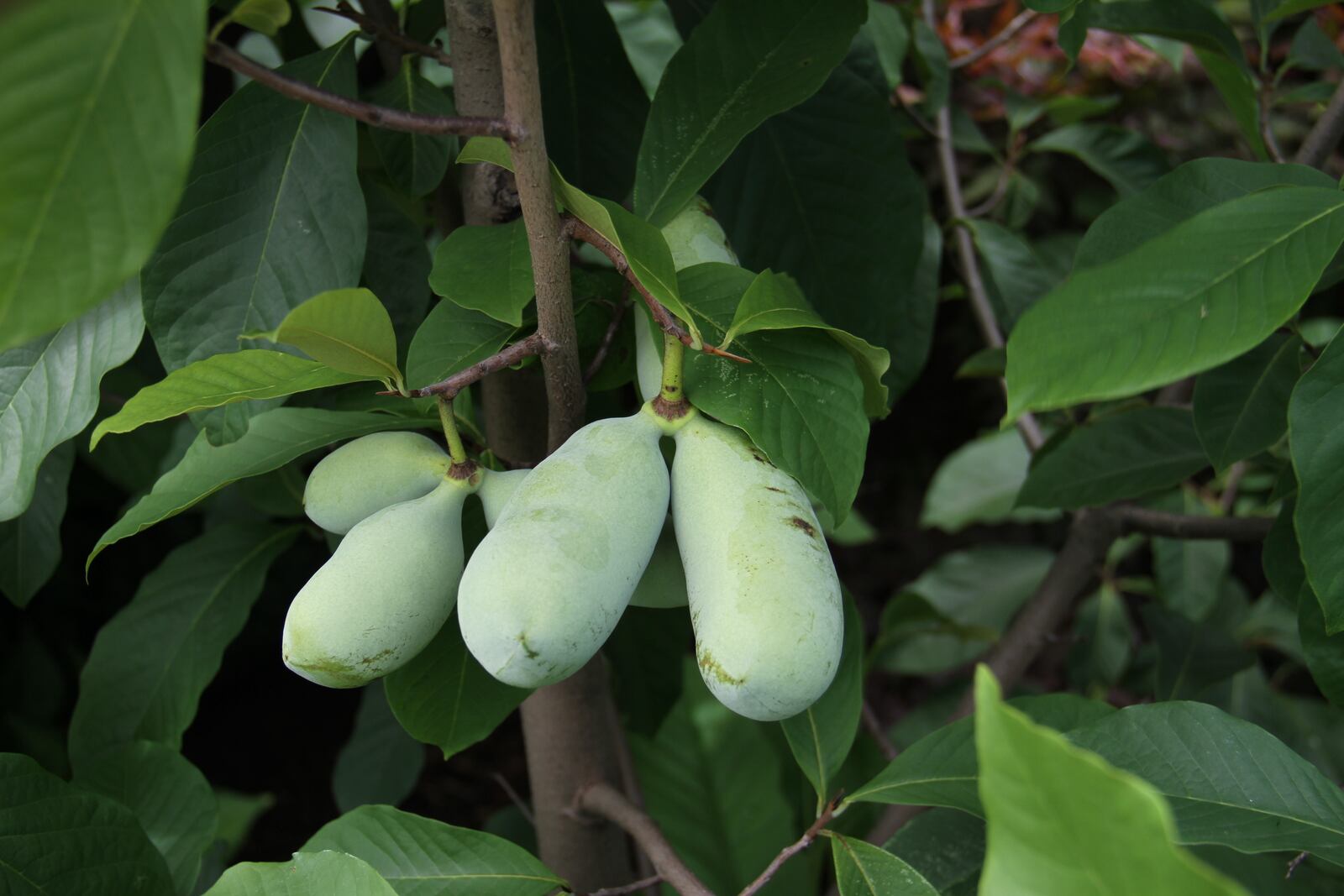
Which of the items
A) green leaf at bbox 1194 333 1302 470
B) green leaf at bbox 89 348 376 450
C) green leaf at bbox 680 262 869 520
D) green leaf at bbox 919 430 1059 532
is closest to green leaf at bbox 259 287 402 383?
green leaf at bbox 89 348 376 450

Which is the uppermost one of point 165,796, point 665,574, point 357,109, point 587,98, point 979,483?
point 357,109

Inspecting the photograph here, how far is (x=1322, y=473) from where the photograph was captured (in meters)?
0.46

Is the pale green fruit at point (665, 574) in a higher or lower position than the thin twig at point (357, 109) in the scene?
lower

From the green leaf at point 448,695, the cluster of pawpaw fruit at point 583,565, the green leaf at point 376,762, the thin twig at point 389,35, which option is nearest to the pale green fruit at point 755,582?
the cluster of pawpaw fruit at point 583,565

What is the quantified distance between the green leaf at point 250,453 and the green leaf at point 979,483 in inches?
42.7

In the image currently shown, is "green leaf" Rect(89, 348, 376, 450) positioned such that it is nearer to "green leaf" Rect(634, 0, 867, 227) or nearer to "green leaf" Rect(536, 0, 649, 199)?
"green leaf" Rect(634, 0, 867, 227)

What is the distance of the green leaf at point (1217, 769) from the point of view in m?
0.48

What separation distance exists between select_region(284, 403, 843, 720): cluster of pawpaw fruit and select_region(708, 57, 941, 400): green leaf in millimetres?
303

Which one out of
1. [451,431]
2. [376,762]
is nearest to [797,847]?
[451,431]

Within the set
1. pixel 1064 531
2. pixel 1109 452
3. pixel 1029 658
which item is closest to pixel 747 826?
pixel 1029 658

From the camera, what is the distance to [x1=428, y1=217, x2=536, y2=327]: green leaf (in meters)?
0.47

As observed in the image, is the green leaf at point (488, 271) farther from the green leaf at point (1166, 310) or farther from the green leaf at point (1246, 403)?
the green leaf at point (1246, 403)

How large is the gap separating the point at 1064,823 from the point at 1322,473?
0.28 meters

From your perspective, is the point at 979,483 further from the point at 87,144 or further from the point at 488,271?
the point at 87,144
